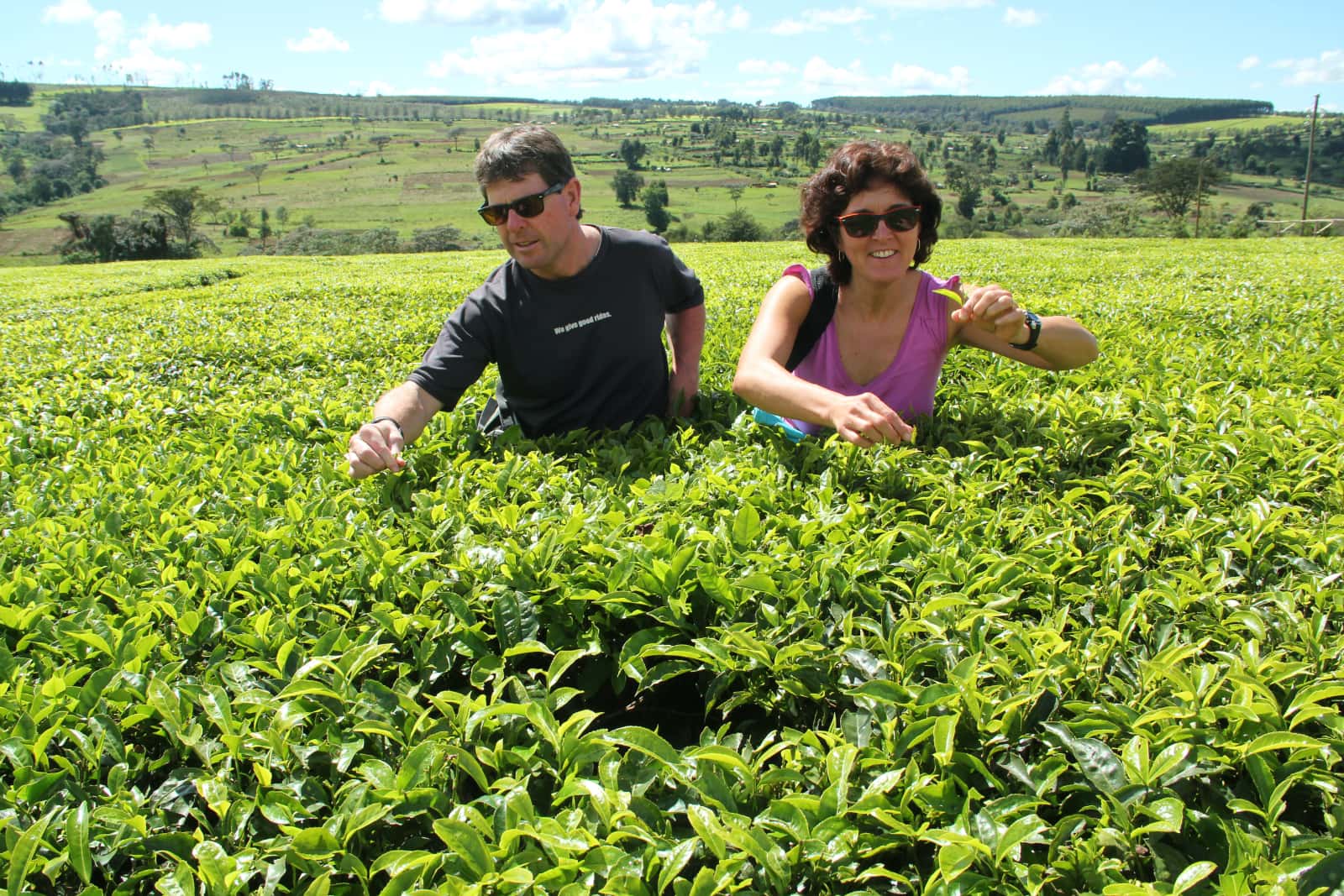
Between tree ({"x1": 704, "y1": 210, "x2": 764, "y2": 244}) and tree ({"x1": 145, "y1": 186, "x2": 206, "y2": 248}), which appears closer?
tree ({"x1": 704, "y1": 210, "x2": 764, "y2": 244})

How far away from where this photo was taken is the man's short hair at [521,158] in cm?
346

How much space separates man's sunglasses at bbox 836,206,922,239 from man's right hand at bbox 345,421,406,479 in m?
2.03

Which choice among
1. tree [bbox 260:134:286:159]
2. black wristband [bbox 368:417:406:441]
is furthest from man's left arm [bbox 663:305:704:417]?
tree [bbox 260:134:286:159]

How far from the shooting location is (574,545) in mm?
2512

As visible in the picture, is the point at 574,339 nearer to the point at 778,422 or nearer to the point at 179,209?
the point at 778,422

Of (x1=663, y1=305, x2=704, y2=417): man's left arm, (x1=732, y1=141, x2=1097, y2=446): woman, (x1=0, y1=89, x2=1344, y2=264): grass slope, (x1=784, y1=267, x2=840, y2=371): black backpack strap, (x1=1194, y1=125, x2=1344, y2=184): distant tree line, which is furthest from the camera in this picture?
(x1=1194, y1=125, x2=1344, y2=184): distant tree line

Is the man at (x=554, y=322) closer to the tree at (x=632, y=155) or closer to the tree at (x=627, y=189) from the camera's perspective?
the tree at (x=627, y=189)

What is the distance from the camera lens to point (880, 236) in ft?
11.3

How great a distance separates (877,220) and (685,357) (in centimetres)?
124

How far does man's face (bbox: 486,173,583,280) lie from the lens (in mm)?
3490

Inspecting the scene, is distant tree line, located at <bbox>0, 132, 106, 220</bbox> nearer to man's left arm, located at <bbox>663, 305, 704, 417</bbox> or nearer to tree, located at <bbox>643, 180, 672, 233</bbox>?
tree, located at <bbox>643, 180, 672, 233</bbox>

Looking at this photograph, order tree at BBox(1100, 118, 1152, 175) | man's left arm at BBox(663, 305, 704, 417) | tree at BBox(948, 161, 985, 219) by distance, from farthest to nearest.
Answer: tree at BBox(1100, 118, 1152, 175) → tree at BBox(948, 161, 985, 219) → man's left arm at BBox(663, 305, 704, 417)

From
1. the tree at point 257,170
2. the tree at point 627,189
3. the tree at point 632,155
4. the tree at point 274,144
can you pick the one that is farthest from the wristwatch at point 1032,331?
the tree at point 274,144

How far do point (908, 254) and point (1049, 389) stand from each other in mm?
1366
